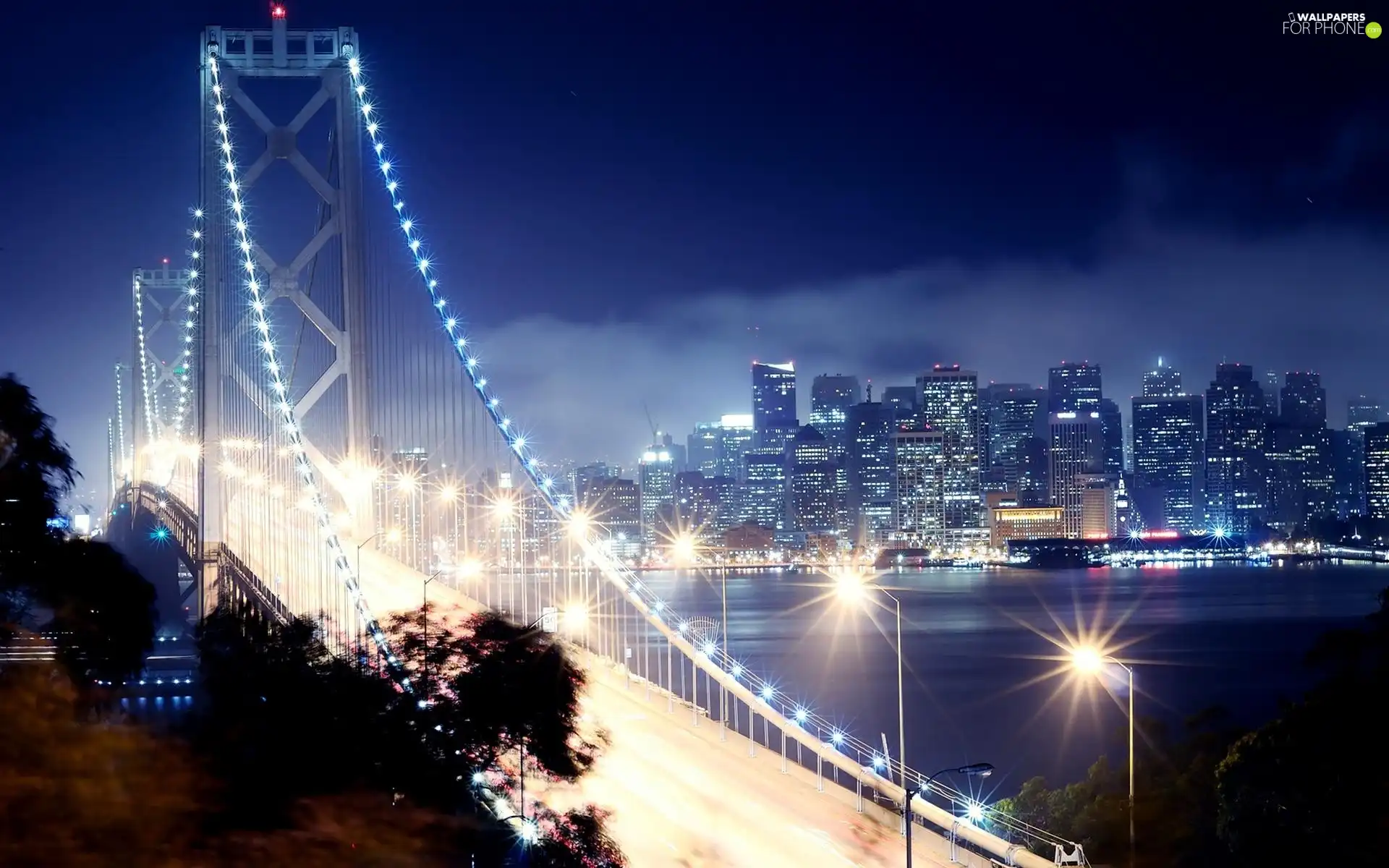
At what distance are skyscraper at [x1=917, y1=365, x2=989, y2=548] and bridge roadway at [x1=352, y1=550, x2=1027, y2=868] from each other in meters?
116

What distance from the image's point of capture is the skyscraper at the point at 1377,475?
132 m

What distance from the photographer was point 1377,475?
436ft

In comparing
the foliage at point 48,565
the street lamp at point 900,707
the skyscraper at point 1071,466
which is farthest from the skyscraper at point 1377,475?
the foliage at point 48,565

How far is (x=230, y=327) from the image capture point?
2638 centimetres

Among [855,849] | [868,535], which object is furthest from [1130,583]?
[855,849]

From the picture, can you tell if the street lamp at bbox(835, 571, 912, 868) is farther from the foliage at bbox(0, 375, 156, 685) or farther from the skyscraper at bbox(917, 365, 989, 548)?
the skyscraper at bbox(917, 365, 989, 548)

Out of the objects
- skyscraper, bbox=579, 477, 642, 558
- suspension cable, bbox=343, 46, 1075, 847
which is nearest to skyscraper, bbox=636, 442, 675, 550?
skyscraper, bbox=579, 477, 642, 558

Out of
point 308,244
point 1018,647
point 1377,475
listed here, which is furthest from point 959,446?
point 308,244

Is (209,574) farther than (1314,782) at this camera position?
Yes

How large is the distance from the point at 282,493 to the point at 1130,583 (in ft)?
244

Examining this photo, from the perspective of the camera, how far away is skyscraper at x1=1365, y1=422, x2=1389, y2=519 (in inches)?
5197

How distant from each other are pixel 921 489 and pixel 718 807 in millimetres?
124851

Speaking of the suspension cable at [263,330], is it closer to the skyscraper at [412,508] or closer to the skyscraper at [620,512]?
the skyscraper at [412,508]

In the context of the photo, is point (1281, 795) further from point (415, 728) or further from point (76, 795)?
point (76, 795)
